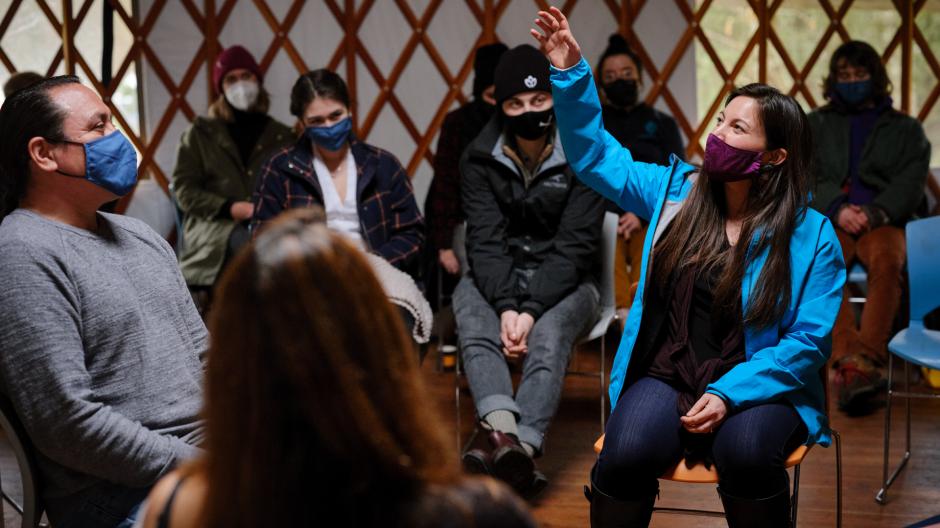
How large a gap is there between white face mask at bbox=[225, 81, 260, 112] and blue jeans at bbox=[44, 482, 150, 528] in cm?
250

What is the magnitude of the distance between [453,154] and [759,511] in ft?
6.77

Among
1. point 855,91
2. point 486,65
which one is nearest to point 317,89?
point 486,65

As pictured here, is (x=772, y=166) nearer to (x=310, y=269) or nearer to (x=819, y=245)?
(x=819, y=245)

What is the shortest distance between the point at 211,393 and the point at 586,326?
75.6 inches

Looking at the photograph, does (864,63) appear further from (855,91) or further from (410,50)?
(410,50)

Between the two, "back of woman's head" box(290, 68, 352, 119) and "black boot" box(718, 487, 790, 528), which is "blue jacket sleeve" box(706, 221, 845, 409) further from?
"back of woman's head" box(290, 68, 352, 119)

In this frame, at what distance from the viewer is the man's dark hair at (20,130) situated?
1461mm

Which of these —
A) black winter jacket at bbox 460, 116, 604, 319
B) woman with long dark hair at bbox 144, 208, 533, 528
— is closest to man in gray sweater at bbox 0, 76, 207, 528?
woman with long dark hair at bbox 144, 208, 533, 528

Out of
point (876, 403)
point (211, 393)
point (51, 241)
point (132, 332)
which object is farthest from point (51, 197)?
point (876, 403)

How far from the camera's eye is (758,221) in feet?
6.00

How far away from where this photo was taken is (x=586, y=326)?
2.62 m

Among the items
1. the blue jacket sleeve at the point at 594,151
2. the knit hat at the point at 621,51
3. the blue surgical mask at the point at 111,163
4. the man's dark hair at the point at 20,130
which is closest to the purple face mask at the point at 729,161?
the blue jacket sleeve at the point at 594,151

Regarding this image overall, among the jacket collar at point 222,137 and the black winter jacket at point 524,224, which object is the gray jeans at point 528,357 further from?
the jacket collar at point 222,137

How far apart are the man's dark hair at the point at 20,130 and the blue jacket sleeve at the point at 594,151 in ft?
2.93
